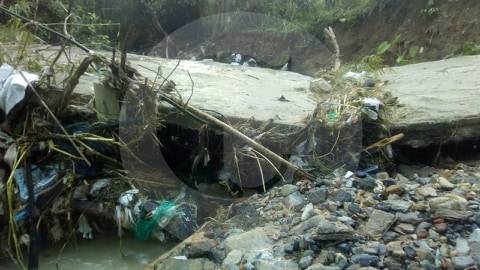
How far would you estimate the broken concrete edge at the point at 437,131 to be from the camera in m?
2.94

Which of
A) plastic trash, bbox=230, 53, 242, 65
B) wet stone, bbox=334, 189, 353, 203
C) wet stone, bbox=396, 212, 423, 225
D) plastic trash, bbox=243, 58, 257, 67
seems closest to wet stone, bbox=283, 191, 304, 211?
wet stone, bbox=334, 189, 353, 203

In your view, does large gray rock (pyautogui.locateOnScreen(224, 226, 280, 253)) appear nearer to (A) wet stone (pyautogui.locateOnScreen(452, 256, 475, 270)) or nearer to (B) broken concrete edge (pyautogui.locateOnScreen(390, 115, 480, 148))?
(A) wet stone (pyautogui.locateOnScreen(452, 256, 475, 270))

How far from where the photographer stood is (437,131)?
2.99 meters

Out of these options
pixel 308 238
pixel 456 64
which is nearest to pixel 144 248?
pixel 308 238

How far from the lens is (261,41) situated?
7879 millimetres

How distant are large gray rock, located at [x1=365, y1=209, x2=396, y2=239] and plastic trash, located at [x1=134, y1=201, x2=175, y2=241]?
124cm

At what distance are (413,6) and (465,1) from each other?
74 cm

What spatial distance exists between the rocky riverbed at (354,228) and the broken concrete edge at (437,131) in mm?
203

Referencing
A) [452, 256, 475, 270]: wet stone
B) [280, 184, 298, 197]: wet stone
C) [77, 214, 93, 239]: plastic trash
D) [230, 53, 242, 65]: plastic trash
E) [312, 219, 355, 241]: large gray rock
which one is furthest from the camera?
[230, 53, 242, 65]: plastic trash

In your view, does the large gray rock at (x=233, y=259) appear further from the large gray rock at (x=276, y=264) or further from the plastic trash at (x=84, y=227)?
the plastic trash at (x=84, y=227)

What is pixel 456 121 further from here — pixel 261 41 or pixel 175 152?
pixel 261 41

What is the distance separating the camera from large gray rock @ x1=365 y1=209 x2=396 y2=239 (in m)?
2.22

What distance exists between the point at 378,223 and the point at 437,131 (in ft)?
3.31

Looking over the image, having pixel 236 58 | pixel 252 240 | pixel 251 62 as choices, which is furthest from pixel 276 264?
pixel 236 58
